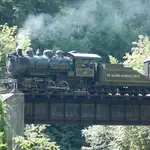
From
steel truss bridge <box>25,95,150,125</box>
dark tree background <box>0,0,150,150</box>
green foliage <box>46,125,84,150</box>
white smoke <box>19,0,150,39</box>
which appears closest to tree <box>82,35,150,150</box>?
steel truss bridge <box>25,95,150,125</box>

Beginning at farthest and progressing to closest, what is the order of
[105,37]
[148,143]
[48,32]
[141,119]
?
[105,37] → [48,32] → [148,143] → [141,119]

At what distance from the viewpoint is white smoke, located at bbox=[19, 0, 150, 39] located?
7862 cm

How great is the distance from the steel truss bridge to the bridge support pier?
466 centimetres

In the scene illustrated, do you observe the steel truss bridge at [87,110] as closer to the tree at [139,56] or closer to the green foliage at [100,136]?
the green foliage at [100,136]

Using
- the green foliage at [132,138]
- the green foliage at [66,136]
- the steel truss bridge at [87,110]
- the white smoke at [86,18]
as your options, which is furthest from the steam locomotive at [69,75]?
the white smoke at [86,18]

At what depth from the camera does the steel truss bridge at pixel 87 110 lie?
1495 inches

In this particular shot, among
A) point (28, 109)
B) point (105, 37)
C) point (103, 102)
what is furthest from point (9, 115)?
point (105, 37)

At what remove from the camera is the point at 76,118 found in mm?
39156

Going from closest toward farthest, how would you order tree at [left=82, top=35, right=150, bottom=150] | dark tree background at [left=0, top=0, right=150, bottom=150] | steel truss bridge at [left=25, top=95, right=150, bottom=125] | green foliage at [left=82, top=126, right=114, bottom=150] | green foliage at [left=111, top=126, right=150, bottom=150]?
steel truss bridge at [left=25, top=95, right=150, bottom=125], green foliage at [left=111, top=126, right=150, bottom=150], tree at [left=82, top=35, right=150, bottom=150], green foliage at [left=82, top=126, right=114, bottom=150], dark tree background at [left=0, top=0, right=150, bottom=150]

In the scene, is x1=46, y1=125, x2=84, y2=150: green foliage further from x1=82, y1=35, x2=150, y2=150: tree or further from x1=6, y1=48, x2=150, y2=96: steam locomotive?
x1=6, y1=48, x2=150, y2=96: steam locomotive

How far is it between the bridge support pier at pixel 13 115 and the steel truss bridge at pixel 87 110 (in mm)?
4655

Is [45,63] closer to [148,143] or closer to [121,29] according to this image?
[148,143]

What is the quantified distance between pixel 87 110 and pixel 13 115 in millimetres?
11144

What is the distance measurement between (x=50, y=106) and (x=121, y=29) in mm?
50467
